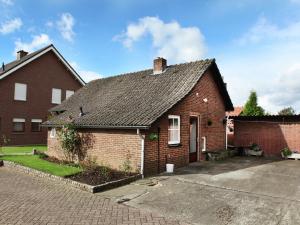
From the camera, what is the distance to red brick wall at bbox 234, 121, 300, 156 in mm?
17234

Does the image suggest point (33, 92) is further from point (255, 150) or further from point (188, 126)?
point (255, 150)

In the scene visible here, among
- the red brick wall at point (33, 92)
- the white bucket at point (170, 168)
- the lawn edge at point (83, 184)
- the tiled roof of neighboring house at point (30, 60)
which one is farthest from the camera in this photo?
the red brick wall at point (33, 92)

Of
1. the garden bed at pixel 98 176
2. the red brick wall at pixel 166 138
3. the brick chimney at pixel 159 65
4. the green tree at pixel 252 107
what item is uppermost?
the brick chimney at pixel 159 65

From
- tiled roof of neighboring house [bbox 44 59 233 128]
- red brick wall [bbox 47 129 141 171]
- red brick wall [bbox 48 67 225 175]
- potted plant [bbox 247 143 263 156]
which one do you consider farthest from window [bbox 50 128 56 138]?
potted plant [bbox 247 143 263 156]

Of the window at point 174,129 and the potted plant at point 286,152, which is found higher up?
the window at point 174,129

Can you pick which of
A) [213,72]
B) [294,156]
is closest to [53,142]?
[213,72]

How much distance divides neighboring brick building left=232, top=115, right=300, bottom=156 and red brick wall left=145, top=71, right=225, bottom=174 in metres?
1.98

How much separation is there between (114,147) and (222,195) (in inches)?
210

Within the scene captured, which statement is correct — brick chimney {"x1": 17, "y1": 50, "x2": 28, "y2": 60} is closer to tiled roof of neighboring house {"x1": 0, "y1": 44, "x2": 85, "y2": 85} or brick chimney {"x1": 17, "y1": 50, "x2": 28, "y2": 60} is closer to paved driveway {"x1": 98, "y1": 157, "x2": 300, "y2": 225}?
tiled roof of neighboring house {"x1": 0, "y1": 44, "x2": 85, "y2": 85}

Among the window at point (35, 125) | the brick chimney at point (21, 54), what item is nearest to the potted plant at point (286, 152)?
the window at point (35, 125)

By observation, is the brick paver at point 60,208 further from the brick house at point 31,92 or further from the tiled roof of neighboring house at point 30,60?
the tiled roof of neighboring house at point 30,60

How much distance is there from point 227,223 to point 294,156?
1215cm

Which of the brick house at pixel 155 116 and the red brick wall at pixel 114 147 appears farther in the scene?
the brick house at pixel 155 116

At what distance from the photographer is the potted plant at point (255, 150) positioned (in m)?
18.0
